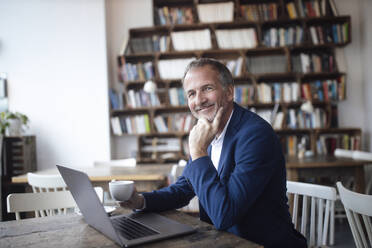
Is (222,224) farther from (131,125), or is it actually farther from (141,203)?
(131,125)

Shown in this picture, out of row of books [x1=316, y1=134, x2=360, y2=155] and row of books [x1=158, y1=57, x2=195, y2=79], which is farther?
row of books [x1=158, y1=57, x2=195, y2=79]

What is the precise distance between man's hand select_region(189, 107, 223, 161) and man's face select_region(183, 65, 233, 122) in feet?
0.26

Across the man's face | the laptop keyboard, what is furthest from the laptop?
the man's face

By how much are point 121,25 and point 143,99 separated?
1235mm

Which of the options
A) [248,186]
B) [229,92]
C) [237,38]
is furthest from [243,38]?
[248,186]

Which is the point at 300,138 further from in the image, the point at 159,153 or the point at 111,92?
the point at 111,92

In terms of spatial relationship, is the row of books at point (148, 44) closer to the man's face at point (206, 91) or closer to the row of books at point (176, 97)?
the row of books at point (176, 97)

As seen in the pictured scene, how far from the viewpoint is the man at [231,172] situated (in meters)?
1.06

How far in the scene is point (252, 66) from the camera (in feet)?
14.6

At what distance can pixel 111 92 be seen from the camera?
15.2ft

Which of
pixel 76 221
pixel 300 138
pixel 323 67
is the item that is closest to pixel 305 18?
pixel 323 67

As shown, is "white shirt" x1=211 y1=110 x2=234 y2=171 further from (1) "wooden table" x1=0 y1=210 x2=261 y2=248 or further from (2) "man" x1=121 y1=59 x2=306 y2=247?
(1) "wooden table" x1=0 y1=210 x2=261 y2=248

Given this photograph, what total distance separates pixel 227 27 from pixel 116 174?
2870 millimetres

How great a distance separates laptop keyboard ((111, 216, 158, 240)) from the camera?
1.01 meters
